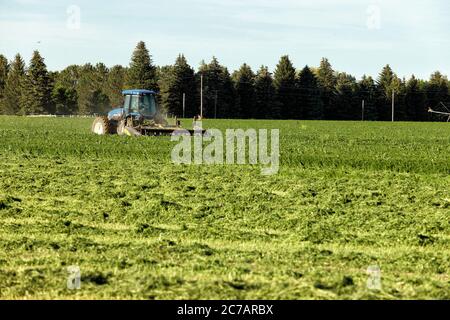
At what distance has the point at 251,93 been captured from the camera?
104 meters

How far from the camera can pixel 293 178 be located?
15281mm

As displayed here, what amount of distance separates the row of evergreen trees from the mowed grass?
3051 inches

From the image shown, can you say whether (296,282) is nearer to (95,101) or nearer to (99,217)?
(99,217)

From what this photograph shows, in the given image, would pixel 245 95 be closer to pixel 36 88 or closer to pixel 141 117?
pixel 36 88

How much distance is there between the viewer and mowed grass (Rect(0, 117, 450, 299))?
6.62m

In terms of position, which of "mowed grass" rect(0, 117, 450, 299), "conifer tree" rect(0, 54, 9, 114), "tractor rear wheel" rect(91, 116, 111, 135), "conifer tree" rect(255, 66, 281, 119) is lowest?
"mowed grass" rect(0, 117, 450, 299)

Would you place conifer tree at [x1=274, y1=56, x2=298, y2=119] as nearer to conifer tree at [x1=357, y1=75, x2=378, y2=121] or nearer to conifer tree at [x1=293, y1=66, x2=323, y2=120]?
conifer tree at [x1=293, y1=66, x2=323, y2=120]

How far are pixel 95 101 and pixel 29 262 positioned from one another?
370ft

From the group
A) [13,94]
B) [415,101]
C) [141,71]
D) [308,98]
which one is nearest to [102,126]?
[141,71]

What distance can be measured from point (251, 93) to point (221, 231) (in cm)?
9488

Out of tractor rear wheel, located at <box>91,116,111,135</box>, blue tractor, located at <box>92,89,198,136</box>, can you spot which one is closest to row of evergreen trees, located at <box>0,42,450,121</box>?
tractor rear wheel, located at <box>91,116,111,135</box>

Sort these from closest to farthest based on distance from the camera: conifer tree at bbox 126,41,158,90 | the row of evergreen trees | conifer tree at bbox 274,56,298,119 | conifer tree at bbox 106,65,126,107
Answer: conifer tree at bbox 126,41,158,90 → the row of evergreen trees → conifer tree at bbox 274,56,298,119 → conifer tree at bbox 106,65,126,107

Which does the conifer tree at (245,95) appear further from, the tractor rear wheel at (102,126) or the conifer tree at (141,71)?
the tractor rear wheel at (102,126)

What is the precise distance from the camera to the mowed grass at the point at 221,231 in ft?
21.7
